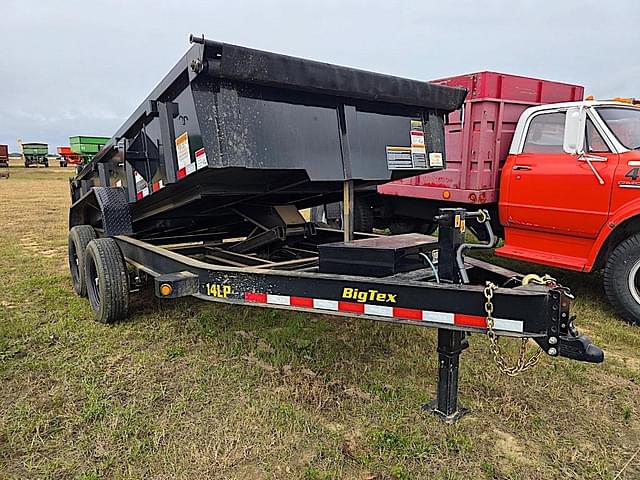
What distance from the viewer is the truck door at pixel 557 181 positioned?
4375 millimetres

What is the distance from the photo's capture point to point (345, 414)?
8.97 feet

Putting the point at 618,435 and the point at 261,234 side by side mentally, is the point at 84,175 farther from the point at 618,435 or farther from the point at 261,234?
the point at 618,435

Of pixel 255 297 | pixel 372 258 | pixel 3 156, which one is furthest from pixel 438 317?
pixel 3 156

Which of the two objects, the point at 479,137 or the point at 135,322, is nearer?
the point at 135,322

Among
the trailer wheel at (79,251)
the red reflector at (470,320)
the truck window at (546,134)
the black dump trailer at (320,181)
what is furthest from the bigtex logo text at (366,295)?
the truck window at (546,134)

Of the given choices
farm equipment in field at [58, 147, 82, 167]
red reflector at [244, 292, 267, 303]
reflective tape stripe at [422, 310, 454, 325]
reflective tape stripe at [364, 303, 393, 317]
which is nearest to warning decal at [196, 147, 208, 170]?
red reflector at [244, 292, 267, 303]

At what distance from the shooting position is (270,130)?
2625mm

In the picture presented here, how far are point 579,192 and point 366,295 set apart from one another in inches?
122

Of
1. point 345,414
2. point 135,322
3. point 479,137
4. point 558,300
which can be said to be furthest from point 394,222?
point 558,300

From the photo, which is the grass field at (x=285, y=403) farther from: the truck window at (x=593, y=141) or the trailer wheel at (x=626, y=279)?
the truck window at (x=593, y=141)

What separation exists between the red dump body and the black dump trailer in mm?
1909

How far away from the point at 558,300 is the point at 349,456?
A: 1.20m

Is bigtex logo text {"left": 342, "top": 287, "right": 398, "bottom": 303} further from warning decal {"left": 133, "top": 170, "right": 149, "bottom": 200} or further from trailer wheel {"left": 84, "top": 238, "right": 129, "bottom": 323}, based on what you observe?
trailer wheel {"left": 84, "top": 238, "right": 129, "bottom": 323}

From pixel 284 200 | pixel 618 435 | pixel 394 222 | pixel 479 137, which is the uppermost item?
pixel 479 137
